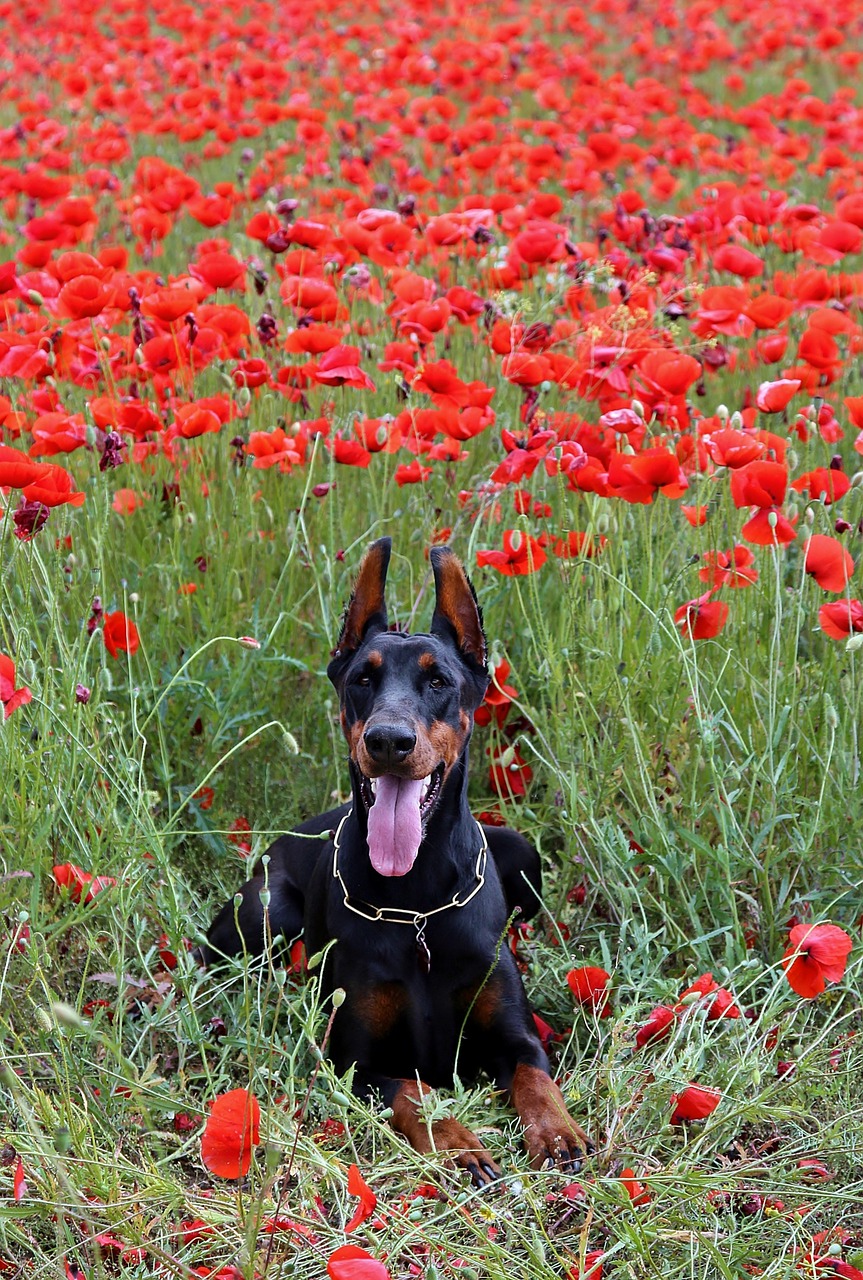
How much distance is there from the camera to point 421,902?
329cm

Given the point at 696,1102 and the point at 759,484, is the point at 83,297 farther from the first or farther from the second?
the point at 696,1102

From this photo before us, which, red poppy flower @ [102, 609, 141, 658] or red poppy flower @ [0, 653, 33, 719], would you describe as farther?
red poppy flower @ [102, 609, 141, 658]

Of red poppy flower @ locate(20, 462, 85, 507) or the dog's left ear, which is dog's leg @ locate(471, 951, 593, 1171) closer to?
the dog's left ear

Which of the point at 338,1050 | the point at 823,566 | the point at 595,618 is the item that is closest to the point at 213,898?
the point at 338,1050

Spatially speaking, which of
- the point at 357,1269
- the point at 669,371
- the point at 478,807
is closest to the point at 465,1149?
the point at 357,1269

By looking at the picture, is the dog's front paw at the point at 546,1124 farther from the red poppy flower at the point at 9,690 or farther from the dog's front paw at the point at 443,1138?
the red poppy flower at the point at 9,690

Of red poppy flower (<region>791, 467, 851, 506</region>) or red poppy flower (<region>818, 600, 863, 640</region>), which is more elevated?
red poppy flower (<region>791, 467, 851, 506</region>)

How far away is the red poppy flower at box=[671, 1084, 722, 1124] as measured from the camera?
2.76 m

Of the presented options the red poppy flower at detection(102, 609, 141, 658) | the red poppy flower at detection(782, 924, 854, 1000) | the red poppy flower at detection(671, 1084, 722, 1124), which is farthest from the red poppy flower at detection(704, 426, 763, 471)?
the red poppy flower at detection(102, 609, 141, 658)

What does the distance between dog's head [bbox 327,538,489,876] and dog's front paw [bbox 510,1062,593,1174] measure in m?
0.54

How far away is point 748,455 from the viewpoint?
3326 millimetres

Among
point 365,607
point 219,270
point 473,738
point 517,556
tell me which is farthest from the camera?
point 219,270

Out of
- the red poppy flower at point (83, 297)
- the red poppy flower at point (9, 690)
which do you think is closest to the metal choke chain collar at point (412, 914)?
the red poppy flower at point (9, 690)

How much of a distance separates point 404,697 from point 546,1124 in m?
0.94
